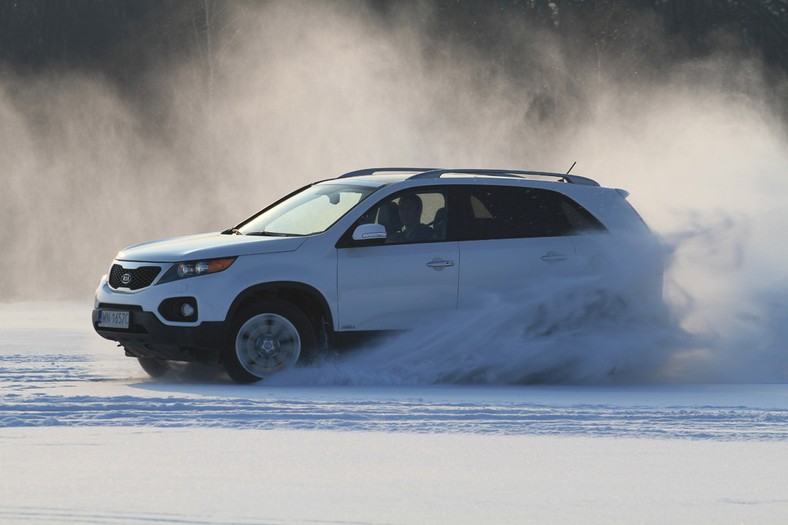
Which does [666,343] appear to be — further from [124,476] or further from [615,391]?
[124,476]

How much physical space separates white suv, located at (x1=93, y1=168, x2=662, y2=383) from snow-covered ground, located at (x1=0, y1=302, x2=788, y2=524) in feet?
1.02

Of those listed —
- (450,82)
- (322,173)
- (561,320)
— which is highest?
(450,82)

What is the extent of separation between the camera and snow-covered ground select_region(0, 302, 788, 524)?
591 cm

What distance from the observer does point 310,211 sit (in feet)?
35.6

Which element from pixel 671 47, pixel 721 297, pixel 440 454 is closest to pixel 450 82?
pixel 671 47

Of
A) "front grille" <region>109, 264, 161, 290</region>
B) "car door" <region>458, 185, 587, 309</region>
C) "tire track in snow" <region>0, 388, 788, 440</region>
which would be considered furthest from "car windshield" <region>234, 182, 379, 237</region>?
"tire track in snow" <region>0, 388, 788, 440</region>

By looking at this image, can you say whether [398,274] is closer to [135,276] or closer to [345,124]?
[135,276]

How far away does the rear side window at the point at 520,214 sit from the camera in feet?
34.8

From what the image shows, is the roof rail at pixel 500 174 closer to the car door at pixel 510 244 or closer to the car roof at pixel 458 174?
the car roof at pixel 458 174

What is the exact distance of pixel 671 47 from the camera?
146 feet

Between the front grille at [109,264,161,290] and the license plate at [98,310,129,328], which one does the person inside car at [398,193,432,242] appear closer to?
the front grille at [109,264,161,290]

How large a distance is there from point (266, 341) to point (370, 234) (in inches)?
37.9

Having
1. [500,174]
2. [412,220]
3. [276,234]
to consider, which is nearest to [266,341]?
[276,234]

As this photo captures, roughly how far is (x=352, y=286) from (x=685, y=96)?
121 ft
